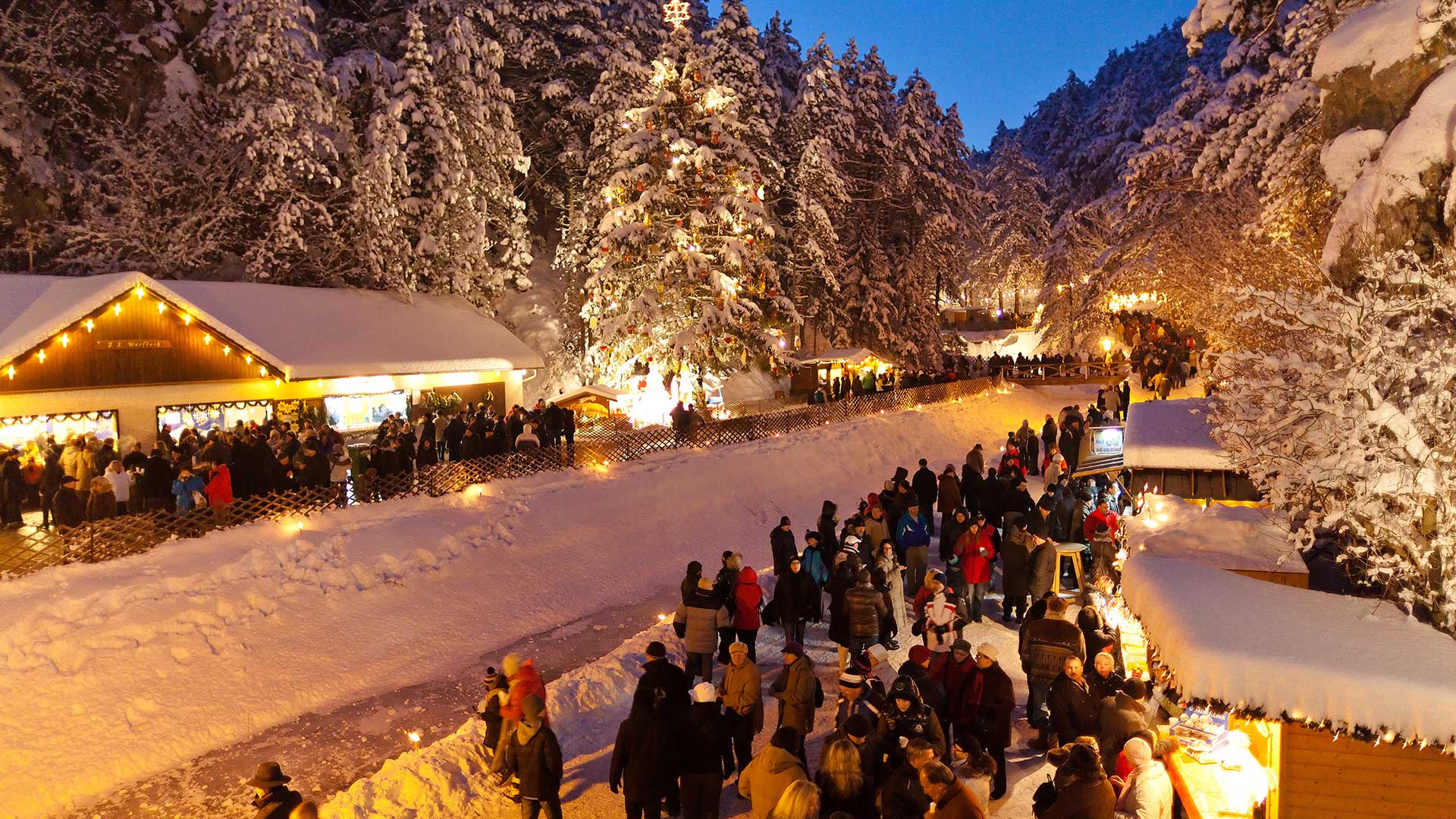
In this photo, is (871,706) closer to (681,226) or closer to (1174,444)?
(1174,444)

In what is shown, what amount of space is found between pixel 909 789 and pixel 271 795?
426 cm

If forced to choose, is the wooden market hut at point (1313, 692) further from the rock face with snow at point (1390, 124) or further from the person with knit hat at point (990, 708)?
the rock face with snow at point (1390, 124)

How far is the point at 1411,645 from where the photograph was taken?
230 inches

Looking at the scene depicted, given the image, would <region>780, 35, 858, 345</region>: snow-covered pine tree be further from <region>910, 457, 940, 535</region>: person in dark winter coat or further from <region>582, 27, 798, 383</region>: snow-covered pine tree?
<region>910, 457, 940, 535</region>: person in dark winter coat

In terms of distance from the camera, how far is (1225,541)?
8570 mm

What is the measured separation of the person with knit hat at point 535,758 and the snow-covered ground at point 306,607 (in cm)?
143

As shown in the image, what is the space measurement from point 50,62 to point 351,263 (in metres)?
9.66

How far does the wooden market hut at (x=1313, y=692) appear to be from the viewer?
18.0ft

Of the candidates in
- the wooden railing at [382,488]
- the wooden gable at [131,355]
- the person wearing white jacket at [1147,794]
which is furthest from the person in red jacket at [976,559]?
the wooden gable at [131,355]

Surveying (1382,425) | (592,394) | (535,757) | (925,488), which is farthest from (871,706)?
(592,394)

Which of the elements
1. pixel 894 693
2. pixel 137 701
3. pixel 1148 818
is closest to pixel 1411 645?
pixel 1148 818

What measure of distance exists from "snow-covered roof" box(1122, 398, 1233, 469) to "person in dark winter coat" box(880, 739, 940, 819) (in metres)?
7.27

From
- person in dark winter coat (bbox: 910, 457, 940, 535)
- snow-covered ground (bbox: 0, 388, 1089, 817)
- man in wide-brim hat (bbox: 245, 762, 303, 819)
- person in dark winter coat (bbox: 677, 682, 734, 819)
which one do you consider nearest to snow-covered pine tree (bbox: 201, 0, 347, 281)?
snow-covered ground (bbox: 0, 388, 1089, 817)

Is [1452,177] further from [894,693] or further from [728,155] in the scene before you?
[728,155]
